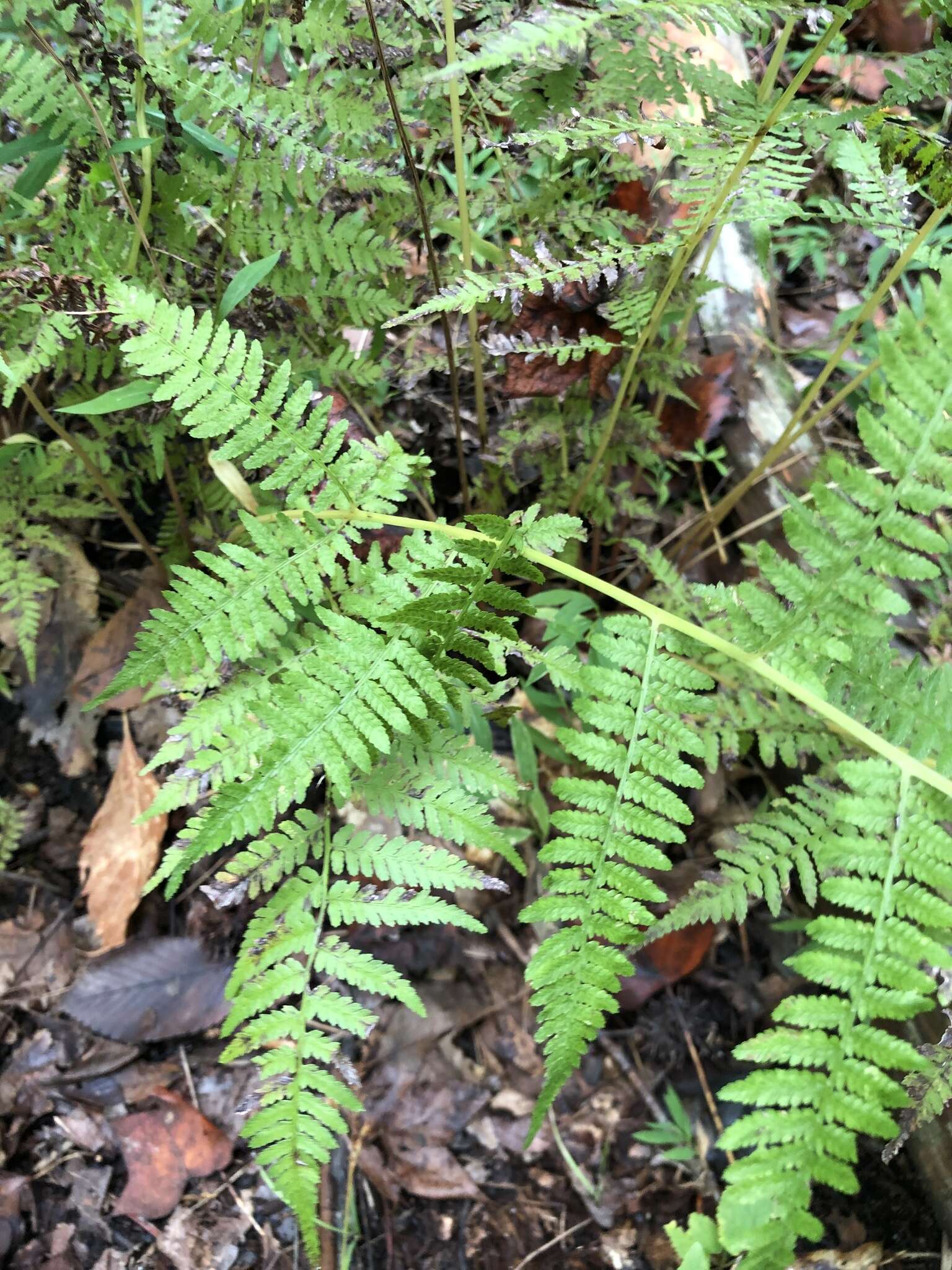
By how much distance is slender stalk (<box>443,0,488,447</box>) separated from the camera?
5.15 ft

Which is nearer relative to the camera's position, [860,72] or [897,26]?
[860,72]

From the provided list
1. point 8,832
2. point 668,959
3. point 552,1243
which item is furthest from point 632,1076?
point 8,832

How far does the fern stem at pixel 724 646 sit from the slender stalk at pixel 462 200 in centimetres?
52

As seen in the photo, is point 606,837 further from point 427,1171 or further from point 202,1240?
point 202,1240

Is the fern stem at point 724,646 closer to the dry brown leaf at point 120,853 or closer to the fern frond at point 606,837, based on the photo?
the fern frond at point 606,837

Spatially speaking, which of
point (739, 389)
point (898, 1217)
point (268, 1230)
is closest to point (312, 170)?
point (739, 389)

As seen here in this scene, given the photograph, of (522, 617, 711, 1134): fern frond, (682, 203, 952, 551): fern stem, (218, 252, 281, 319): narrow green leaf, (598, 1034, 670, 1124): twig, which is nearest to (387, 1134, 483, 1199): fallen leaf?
(598, 1034, 670, 1124): twig

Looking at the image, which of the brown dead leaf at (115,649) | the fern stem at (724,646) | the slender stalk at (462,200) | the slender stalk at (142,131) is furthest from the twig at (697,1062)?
the slender stalk at (142,131)

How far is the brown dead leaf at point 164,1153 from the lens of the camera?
208 cm

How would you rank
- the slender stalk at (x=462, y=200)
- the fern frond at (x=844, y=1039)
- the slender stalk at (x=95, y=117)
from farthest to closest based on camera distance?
1. the slender stalk at (x=95, y=117)
2. the slender stalk at (x=462, y=200)
3. the fern frond at (x=844, y=1039)

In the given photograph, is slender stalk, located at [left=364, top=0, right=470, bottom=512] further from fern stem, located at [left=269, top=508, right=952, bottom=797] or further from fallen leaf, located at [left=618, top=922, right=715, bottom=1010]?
fallen leaf, located at [left=618, top=922, right=715, bottom=1010]

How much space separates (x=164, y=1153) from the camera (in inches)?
83.4

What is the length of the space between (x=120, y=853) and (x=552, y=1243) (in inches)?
63.4

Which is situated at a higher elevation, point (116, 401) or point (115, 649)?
point (116, 401)
